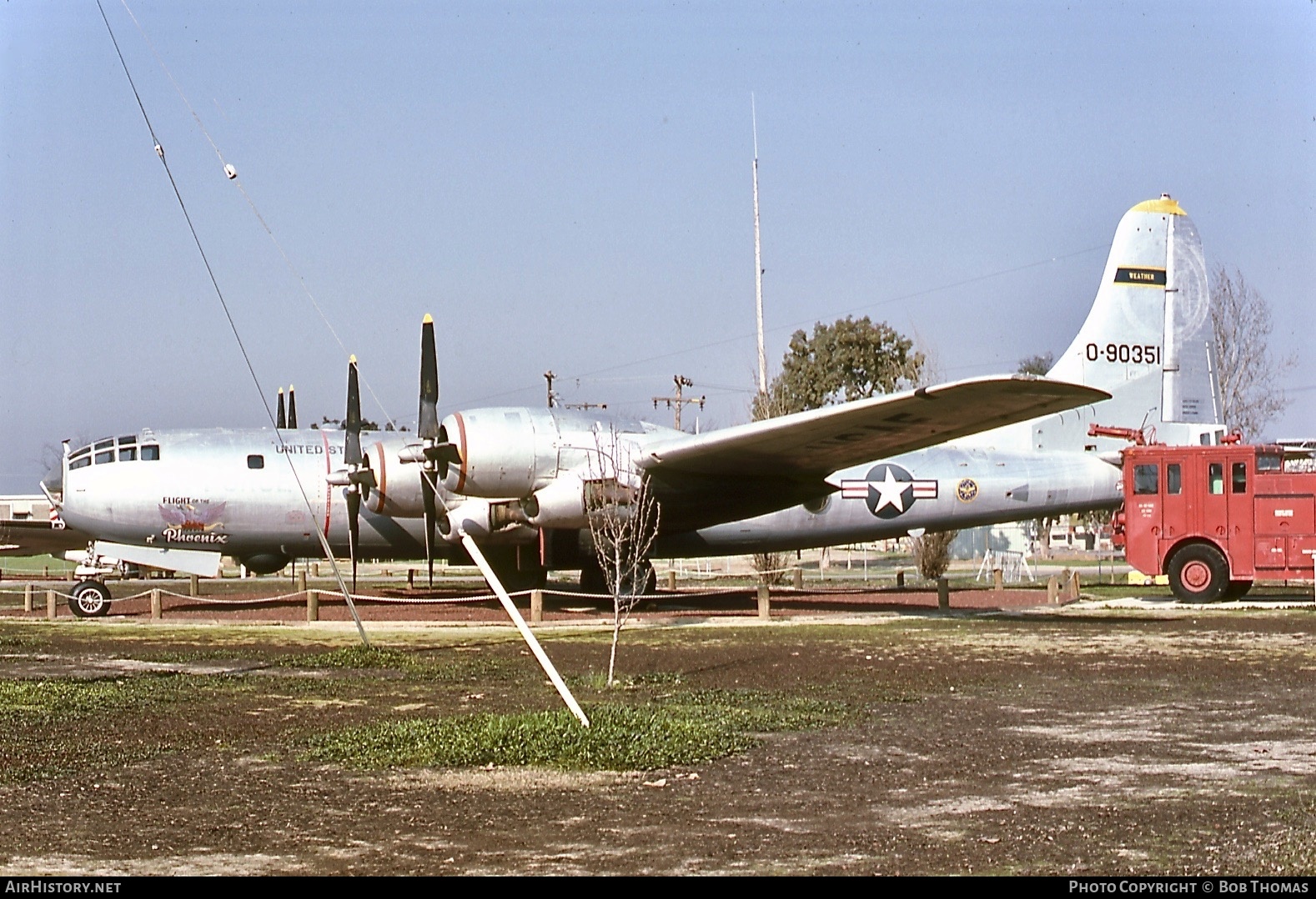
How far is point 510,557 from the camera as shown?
92.3ft

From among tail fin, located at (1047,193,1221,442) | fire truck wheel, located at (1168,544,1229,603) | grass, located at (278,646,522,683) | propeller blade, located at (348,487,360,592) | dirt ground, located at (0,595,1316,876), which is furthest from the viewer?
tail fin, located at (1047,193,1221,442)

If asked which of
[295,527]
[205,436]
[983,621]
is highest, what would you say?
[205,436]

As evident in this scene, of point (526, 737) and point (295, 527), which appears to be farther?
point (295, 527)

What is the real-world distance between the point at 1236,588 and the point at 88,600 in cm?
2206

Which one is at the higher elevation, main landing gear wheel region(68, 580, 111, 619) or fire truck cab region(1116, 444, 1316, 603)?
fire truck cab region(1116, 444, 1316, 603)

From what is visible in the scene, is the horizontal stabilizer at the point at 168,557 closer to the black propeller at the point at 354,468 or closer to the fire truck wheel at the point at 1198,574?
the black propeller at the point at 354,468

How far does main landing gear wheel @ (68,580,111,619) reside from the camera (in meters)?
26.5

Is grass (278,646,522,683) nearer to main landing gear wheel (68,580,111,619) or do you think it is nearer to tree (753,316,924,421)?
main landing gear wheel (68,580,111,619)

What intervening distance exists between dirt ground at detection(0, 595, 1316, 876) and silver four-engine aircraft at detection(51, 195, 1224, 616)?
5773mm

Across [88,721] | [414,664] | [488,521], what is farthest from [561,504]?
[88,721]

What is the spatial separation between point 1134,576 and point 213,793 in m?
27.1

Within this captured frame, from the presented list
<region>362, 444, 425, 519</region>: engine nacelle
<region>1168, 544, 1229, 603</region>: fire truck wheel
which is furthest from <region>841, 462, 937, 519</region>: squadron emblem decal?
<region>362, 444, 425, 519</region>: engine nacelle
